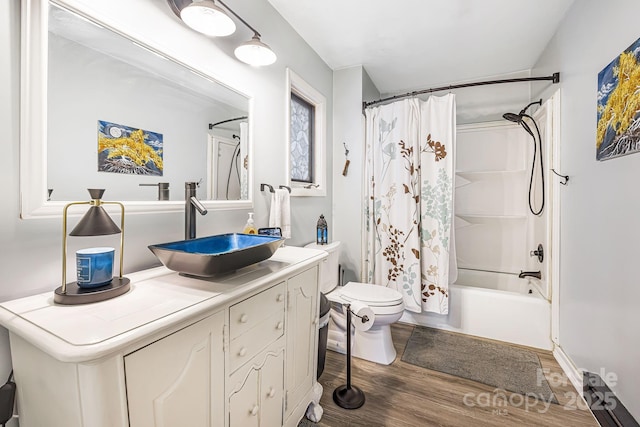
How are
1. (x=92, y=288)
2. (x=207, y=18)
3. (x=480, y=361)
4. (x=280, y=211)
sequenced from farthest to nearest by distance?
(x=480, y=361) → (x=280, y=211) → (x=207, y=18) → (x=92, y=288)

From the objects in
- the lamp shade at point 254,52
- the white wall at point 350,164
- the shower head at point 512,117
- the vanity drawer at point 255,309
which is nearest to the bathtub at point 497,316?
the white wall at point 350,164

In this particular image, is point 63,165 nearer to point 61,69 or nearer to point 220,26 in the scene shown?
point 61,69

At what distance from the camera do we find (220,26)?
4.22 ft

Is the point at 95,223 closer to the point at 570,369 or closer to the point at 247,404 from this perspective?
the point at 247,404

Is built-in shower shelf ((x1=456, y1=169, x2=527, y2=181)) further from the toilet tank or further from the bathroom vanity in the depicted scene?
the bathroom vanity

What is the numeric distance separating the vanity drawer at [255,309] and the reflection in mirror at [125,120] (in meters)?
0.60

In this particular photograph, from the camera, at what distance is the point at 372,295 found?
204 cm

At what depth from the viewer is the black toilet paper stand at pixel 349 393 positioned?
1.58 meters

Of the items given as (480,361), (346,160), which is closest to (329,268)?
(346,160)

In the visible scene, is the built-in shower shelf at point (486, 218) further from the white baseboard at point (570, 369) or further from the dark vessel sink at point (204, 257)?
the dark vessel sink at point (204, 257)

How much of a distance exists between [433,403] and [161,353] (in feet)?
5.19

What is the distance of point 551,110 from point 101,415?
9.63ft

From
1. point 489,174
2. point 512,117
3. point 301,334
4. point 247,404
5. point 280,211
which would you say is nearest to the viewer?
point 247,404

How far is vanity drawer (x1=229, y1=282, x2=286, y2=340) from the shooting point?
3.02 ft
